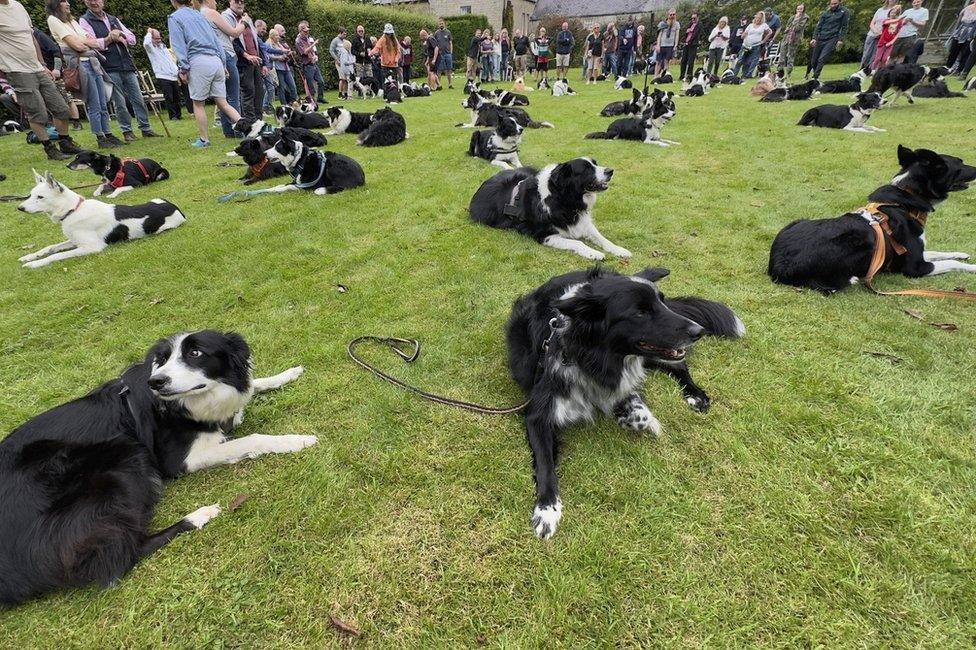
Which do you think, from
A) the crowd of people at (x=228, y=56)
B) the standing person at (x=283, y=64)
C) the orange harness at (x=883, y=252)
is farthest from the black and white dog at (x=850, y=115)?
the standing person at (x=283, y=64)

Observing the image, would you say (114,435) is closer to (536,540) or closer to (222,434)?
(222,434)

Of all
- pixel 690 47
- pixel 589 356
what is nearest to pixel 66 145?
pixel 589 356

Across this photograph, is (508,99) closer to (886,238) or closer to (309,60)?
(309,60)

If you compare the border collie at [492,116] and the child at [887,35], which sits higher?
the child at [887,35]

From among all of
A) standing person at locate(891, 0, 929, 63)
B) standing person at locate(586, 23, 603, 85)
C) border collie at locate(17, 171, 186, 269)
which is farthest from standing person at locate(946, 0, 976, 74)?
border collie at locate(17, 171, 186, 269)

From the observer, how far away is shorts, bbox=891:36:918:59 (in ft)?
51.1

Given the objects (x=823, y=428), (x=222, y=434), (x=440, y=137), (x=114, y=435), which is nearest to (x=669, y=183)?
(x=823, y=428)

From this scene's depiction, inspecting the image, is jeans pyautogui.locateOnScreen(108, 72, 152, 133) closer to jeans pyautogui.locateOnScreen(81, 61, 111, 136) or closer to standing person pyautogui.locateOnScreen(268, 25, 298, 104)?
jeans pyautogui.locateOnScreen(81, 61, 111, 136)

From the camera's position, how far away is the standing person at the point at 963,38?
15273mm

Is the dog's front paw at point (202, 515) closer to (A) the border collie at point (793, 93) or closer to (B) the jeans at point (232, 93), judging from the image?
(B) the jeans at point (232, 93)

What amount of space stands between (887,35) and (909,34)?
0.62 metres

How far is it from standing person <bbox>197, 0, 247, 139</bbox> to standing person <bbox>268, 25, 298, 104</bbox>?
429 cm

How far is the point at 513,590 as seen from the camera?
2.00 metres

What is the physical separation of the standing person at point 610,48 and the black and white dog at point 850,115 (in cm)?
1594
